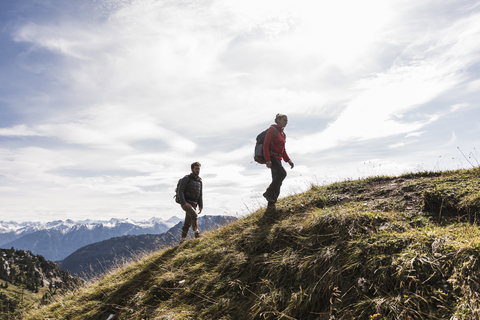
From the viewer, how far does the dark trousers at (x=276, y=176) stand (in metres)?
8.47

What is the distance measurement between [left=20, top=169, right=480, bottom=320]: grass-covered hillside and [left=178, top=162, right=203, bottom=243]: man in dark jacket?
2236 mm

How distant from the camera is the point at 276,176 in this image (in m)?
8.48

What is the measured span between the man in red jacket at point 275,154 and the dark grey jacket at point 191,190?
3242mm

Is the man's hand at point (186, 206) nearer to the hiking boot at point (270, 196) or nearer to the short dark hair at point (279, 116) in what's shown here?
the hiking boot at point (270, 196)

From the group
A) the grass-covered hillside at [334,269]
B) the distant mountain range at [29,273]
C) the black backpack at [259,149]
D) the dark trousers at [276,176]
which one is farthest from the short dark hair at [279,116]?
the distant mountain range at [29,273]

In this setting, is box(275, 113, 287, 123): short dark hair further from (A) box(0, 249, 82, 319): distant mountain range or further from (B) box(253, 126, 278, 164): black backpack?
(A) box(0, 249, 82, 319): distant mountain range

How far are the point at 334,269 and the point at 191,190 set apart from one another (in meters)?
7.38

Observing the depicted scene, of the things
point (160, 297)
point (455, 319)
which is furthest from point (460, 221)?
point (160, 297)

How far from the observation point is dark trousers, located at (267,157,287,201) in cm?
847

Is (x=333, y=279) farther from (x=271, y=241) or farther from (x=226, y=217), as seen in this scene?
(x=226, y=217)

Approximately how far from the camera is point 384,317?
2.71m

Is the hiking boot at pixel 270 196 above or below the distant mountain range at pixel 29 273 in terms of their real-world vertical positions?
above

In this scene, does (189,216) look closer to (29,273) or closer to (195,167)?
(195,167)

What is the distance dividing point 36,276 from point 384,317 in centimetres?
16643
